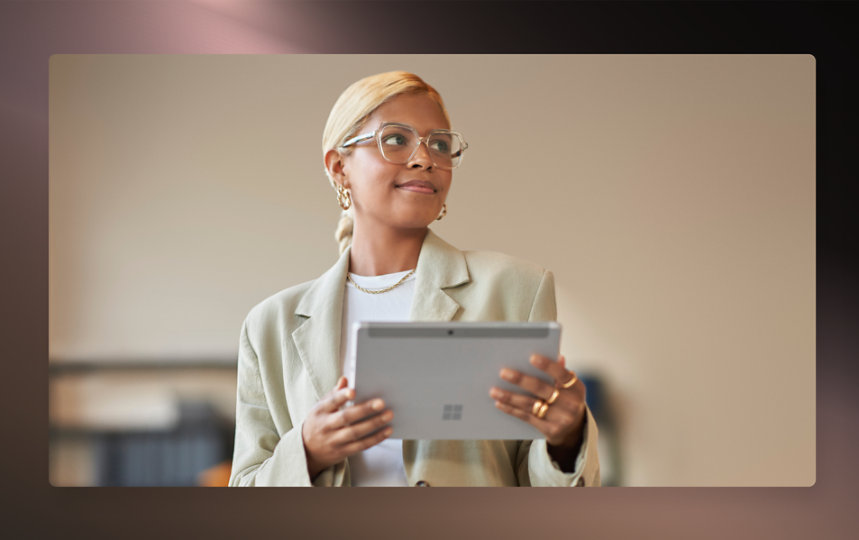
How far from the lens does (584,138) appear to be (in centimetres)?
234

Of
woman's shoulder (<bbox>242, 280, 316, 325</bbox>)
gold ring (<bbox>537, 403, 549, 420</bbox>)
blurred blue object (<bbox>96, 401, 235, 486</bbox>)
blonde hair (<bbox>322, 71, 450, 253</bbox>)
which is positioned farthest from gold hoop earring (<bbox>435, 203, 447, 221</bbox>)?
blurred blue object (<bbox>96, 401, 235, 486</bbox>)

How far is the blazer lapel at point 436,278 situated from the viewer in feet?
6.92

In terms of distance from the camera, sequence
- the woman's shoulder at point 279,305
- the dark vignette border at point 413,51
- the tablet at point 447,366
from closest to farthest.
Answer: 1. the tablet at point 447,366
2. the woman's shoulder at point 279,305
3. the dark vignette border at point 413,51

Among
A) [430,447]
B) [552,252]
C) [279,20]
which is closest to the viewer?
[430,447]

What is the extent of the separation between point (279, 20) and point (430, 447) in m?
1.22

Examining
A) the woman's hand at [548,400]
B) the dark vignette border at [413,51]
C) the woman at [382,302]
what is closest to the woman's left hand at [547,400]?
the woman's hand at [548,400]

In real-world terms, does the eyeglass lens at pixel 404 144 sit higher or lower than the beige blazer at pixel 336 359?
higher

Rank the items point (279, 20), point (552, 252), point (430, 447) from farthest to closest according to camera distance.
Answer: point (279, 20) < point (552, 252) < point (430, 447)

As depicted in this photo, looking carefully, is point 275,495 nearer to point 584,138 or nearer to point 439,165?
point 439,165

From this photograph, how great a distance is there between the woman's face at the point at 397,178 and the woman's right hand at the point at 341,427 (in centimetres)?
49

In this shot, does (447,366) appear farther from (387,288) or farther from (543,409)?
(387,288)

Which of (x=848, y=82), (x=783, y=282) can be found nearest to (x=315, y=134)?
(x=783, y=282)

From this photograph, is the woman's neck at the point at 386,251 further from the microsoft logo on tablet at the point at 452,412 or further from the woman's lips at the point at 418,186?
the microsoft logo on tablet at the point at 452,412

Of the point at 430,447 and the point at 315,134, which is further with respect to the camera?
the point at 315,134
